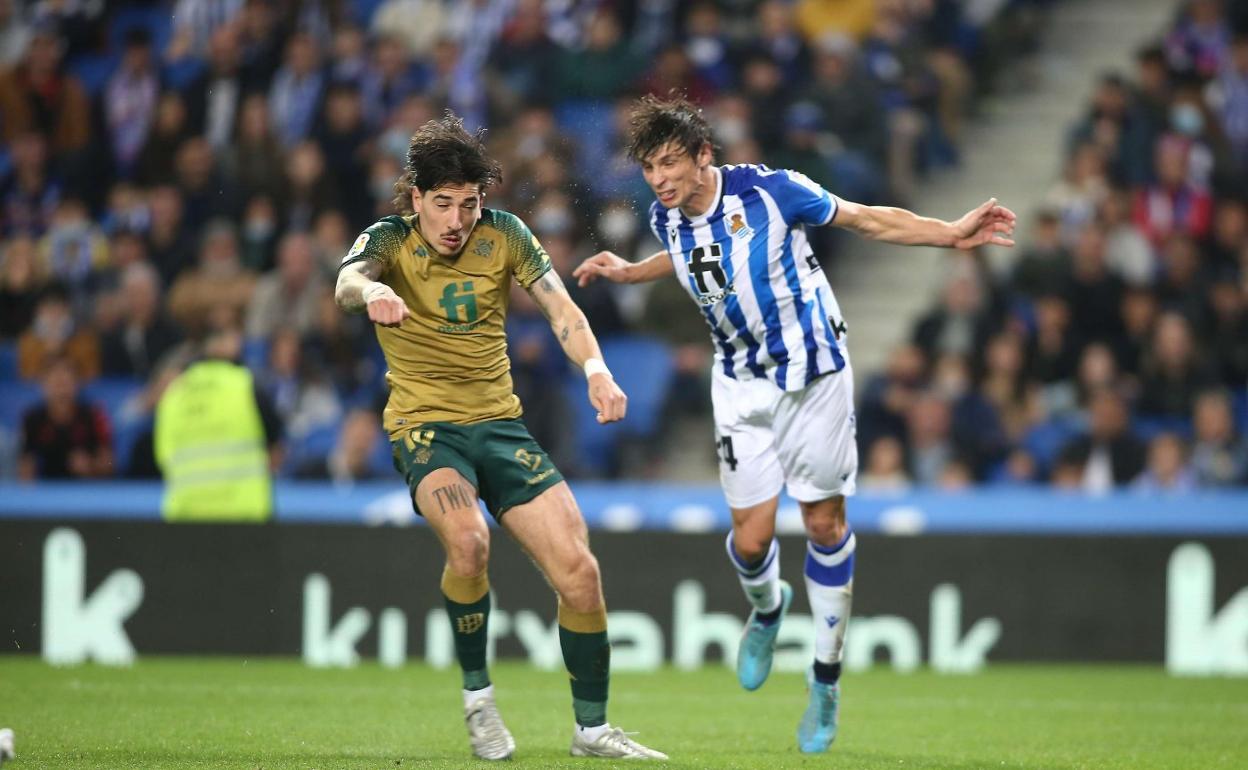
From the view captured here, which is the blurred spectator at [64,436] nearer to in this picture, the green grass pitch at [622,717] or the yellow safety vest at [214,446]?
the yellow safety vest at [214,446]

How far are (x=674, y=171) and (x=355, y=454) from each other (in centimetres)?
653

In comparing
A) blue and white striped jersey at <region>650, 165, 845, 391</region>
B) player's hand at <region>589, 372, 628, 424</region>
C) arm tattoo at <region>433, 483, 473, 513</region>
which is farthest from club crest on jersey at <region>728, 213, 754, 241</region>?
arm tattoo at <region>433, 483, 473, 513</region>

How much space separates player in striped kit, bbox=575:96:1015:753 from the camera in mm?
7539

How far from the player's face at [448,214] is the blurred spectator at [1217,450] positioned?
7547 mm

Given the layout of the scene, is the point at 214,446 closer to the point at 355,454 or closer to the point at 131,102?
the point at 355,454

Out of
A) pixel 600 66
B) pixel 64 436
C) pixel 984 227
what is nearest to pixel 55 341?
pixel 64 436

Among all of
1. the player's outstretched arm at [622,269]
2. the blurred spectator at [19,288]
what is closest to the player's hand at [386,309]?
the player's outstretched arm at [622,269]

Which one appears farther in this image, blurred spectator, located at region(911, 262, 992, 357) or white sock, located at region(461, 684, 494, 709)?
blurred spectator, located at region(911, 262, 992, 357)

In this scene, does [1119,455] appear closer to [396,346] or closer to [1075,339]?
[1075,339]

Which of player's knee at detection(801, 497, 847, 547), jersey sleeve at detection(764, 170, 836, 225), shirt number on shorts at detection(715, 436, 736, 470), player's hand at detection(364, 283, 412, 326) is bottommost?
player's knee at detection(801, 497, 847, 547)

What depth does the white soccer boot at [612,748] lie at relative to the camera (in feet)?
22.6

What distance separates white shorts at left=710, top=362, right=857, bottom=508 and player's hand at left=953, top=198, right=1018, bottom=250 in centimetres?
84

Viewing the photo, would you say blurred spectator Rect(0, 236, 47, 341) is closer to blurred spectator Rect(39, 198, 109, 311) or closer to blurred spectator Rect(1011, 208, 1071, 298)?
blurred spectator Rect(39, 198, 109, 311)

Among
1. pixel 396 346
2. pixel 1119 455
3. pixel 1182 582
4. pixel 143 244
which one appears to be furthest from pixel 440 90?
pixel 396 346
